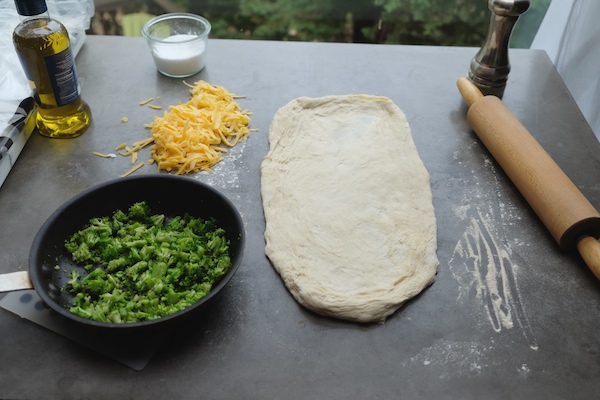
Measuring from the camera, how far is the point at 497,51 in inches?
68.8

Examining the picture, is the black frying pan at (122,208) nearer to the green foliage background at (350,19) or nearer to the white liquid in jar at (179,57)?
the white liquid in jar at (179,57)

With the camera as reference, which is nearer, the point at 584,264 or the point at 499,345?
the point at 499,345

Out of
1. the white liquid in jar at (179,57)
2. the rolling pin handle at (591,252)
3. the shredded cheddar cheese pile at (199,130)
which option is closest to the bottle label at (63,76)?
the shredded cheddar cheese pile at (199,130)

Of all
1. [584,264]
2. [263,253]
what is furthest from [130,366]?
[584,264]

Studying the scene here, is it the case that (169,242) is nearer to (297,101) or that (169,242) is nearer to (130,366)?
(130,366)

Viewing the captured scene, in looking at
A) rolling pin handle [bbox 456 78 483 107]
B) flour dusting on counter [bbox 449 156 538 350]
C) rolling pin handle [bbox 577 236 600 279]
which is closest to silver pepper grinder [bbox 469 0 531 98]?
rolling pin handle [bbox 456 78 483 107]

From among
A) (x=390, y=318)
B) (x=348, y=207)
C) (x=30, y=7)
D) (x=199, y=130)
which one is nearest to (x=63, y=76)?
(x=30, y=7)

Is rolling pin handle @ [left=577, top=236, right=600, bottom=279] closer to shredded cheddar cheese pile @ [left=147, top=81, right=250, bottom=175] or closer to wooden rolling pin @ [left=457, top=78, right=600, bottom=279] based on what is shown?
wooden rolling pin @ [left=457, top=78, right=600, bottom=279]

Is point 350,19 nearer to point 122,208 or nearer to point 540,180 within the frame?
point 540,180

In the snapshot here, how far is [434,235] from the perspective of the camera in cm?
135

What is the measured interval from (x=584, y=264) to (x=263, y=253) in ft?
2.45

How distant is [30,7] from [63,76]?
0.19m

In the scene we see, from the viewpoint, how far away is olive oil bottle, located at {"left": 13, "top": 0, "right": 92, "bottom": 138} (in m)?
1.47

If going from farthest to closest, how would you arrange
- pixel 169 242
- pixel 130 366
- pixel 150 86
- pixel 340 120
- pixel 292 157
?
pixel 150 86 → pixel 340 120 → pixel 292 157 → pixel 169 242 → pixel 130 366
